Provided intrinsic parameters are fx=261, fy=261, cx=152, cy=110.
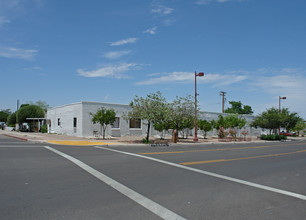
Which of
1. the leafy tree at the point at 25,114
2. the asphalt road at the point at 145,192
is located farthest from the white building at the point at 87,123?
the asphalt road at the point at 145,192

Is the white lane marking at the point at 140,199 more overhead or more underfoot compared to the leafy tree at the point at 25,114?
more underfoot

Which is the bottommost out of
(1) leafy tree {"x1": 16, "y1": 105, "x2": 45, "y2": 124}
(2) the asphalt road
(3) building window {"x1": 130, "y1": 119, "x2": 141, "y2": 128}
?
(2) the asphalt road

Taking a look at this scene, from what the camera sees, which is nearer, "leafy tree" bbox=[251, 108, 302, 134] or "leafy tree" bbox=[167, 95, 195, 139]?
"leafy tree" bbox=[167, 95, 195, 139]

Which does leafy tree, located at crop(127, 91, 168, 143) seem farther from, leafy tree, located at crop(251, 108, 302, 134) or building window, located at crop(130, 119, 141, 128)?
leafy tree, located at crop(251, 108, 302, 134)

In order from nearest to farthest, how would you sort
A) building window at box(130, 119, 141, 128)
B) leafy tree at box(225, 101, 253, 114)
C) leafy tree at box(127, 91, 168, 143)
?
1. leafy tree at box(127, 91, 168, 143)
2. building window at box(130, 119, 141, 128)
3. leafy tree at box(225, 101, 253, 114)

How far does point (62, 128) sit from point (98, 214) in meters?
30.0

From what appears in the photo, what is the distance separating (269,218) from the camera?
4.83 metres

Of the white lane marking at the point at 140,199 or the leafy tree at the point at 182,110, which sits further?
the leafy tree at the point at 182,110

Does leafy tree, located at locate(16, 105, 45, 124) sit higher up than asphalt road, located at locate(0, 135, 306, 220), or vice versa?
leafy tree, located at locate(16, 105, 45, 124)

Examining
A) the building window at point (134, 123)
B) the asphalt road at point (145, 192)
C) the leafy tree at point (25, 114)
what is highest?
the leafy tree at point (25, 114)

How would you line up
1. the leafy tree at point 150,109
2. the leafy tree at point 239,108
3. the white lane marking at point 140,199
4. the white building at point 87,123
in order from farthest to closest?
the leafy tree at point 239,108 < the white building at point 87,123 < the leafy tree at point 150,109 < the white lane marking at point 140,199

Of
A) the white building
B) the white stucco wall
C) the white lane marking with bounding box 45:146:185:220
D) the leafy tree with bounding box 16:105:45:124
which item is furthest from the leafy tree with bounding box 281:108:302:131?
the leafy tree with bounding box 16:105:45:124

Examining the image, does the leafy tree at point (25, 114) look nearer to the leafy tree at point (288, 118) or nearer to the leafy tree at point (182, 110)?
the leafy tree at point (182, 110)

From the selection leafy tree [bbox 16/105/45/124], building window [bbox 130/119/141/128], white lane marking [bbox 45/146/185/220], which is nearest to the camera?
white lane marking [bbox 45/146/185/220]
